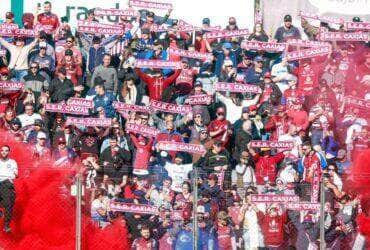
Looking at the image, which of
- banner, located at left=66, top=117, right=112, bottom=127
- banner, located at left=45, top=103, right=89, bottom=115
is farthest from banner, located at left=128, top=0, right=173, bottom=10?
banner, located at left=66, top=117, right=112, bottom=127

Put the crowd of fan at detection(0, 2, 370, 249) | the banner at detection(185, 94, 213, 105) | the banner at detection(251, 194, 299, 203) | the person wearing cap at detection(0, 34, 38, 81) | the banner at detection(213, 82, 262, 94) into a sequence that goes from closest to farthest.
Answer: the banner at detection(251, 194, 299, 203)
the crowd of fan at detection(0, 2, 370, 249)
the banner at detection(185, 94, 213, 105)
the banner at detection(213, 82, 262, 94)
the person wearing cap at detection(0, 34, 38, 81)

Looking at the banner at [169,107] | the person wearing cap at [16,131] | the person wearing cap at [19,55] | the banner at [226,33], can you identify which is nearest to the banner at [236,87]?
the banner at [169,107]

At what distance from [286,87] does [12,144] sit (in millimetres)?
4635

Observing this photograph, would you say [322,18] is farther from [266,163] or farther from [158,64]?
[266,163]

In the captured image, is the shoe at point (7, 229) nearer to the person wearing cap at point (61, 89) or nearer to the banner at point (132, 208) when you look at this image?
the banner at point (132, 208)

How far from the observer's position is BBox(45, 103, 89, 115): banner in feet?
56.4

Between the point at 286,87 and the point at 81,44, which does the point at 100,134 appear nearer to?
the point at 81,44

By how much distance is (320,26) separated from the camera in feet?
61.8

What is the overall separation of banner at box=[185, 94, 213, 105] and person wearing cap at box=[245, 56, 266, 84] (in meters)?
0.85

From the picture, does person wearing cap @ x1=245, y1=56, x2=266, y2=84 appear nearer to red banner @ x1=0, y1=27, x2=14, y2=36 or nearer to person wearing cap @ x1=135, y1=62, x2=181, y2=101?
person wearing cap @ x1=135, y1=62, x2=181, y2=101

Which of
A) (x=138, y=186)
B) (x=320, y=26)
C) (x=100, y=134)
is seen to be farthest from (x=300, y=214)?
(x=320, y=26)

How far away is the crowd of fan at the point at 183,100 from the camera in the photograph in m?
16.3

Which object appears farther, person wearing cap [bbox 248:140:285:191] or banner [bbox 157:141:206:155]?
banner [bbox 157:141:206:155]

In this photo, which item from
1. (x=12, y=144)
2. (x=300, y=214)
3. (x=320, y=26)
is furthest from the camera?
(x=320, y=26)
